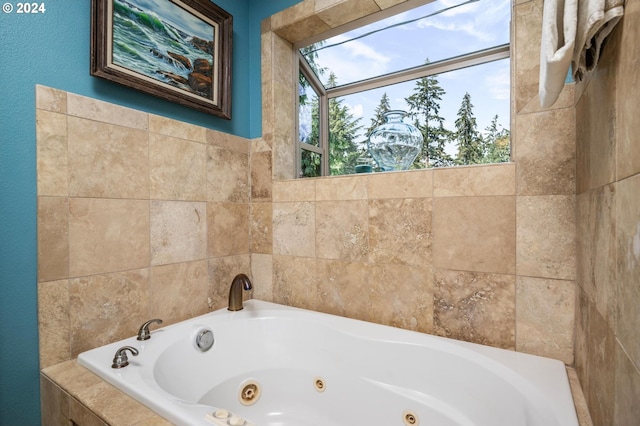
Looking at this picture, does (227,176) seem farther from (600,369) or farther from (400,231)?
(600,369)

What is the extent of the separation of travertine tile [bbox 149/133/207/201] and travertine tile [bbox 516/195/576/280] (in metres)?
1.52

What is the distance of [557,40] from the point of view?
2.20 feet

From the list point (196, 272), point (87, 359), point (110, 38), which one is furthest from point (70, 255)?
point (110, 38)

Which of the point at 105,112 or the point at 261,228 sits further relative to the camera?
the point at 261,228

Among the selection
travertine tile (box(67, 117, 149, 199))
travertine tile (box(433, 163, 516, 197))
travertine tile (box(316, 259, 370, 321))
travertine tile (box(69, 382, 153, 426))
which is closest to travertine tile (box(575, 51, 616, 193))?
travertine tile (box(433, 163, 516, 197))

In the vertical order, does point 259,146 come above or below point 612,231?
above

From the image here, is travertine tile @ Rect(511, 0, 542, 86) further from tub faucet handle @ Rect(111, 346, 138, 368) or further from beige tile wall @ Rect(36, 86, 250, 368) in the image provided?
tub faucet handle @ Rect(111, 346, 138, 368)

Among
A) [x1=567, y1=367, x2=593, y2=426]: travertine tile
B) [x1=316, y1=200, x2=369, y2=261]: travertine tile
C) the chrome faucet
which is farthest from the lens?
the chrome faucet

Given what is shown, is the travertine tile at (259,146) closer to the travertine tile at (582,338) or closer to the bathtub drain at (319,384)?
the bathtub drain at (319,384)

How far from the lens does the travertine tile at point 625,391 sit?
0.52 meters

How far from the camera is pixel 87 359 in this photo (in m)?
1.13

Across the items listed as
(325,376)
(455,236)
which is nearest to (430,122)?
(455,236)

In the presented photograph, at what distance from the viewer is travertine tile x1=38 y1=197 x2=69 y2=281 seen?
114cm

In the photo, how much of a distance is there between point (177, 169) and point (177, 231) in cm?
Answer: 31
